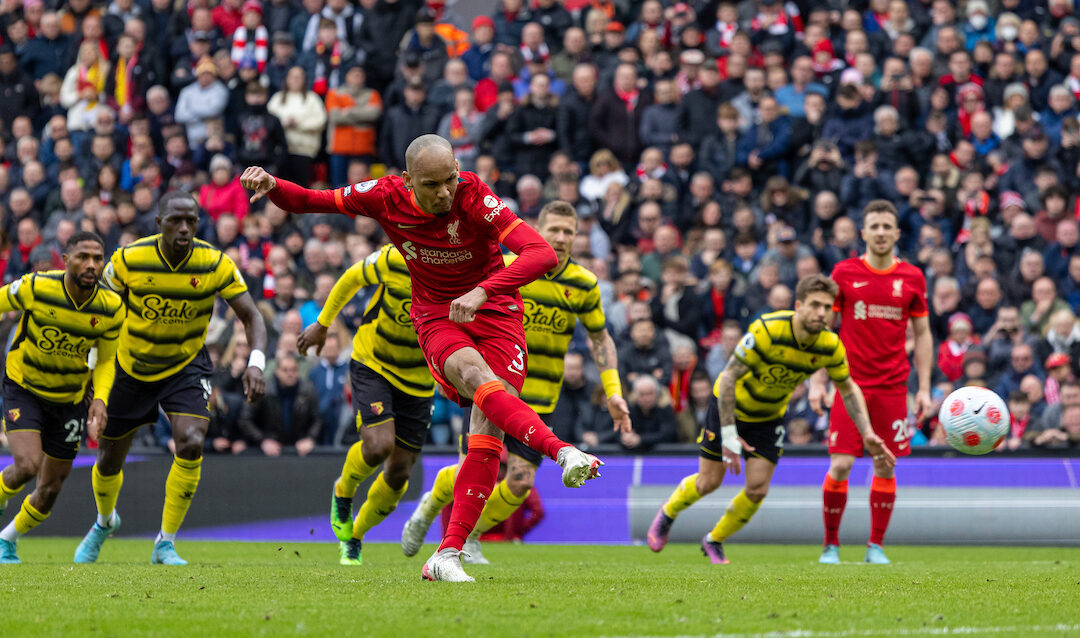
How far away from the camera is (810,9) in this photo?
18969 millimetres

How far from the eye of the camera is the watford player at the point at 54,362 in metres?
9.57

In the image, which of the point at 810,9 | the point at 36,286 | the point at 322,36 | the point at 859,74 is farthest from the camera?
the point at 322,36

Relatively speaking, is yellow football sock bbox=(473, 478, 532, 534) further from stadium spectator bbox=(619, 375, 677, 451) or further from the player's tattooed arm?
stadium spectator bbox=(619, 375, 677, 451)

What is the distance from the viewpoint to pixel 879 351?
11.1 meters

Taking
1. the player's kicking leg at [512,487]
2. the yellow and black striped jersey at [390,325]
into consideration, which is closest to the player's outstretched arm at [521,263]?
the yellow and black striped jersey at [390,325]

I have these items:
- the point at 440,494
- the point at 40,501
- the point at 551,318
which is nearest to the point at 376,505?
the point at 440,494

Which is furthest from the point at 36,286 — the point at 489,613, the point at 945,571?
the point at 945,571

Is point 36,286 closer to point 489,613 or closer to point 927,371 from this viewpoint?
point 489,613

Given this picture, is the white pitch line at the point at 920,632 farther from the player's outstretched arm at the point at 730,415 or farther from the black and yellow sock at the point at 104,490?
the black and yellow sock at the point at 104,490

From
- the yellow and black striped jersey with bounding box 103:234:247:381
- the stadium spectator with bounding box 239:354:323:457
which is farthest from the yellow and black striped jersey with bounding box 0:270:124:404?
the stadium spectator with bounding box 239:354:323:457

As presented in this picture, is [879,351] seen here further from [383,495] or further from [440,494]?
[383,495]

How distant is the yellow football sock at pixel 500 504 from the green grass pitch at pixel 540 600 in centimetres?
51

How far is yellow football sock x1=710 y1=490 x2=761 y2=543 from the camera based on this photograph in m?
11.0

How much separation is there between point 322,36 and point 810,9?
7.09m
